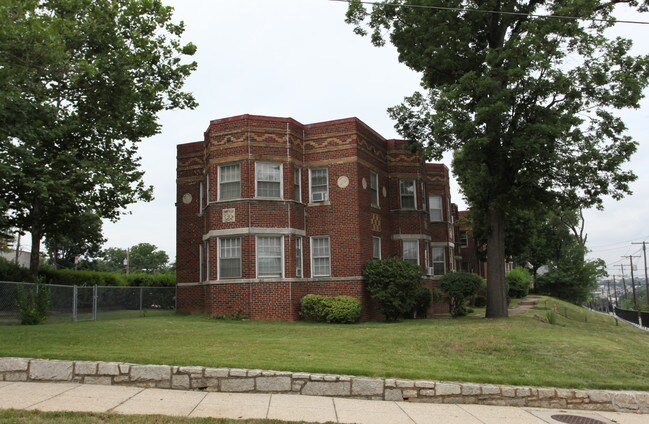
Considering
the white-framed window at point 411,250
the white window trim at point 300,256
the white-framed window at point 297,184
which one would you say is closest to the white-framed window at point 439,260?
the white-framed window at point 411,250

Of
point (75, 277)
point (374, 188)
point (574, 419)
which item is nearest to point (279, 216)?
point (374, 188)

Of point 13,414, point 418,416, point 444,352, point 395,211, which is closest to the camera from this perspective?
point 13,414

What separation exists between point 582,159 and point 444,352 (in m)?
10.6

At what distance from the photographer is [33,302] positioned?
17047 millimetres

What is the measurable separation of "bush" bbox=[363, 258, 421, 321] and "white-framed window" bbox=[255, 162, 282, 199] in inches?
179

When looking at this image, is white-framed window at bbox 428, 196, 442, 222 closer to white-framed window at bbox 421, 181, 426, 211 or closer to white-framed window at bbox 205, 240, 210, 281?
white-framed window at bbox 421, 181, 426, 211

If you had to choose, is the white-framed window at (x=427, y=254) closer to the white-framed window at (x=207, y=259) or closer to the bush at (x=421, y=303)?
the bush at (x=421, y=303)

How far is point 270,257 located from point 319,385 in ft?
37.5

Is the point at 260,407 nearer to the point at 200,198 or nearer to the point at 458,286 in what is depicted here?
the point at 458,286

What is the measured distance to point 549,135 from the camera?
57.4ft

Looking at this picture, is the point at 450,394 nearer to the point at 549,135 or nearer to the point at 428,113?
the point at 549,135

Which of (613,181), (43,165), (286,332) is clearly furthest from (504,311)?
(43,165)

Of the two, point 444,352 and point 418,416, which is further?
point 444,352

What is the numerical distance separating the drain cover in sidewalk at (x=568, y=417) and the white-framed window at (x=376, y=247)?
46.0 ft
